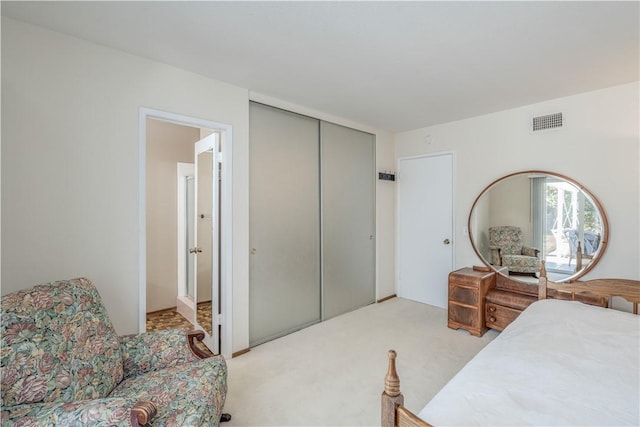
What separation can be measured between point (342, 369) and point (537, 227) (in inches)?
97.2

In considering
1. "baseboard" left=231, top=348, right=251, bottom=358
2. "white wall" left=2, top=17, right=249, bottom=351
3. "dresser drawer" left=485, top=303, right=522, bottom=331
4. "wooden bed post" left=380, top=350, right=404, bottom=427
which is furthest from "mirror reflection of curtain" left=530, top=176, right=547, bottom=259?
"white wall" left=2, top=17, right=249, bottom=351

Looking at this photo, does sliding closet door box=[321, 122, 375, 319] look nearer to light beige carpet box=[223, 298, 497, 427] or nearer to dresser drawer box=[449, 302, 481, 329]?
light beige carpet box=[223, 298, 497, 427]

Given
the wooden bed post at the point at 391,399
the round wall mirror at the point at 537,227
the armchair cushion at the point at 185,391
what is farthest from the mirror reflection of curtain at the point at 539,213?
the armchair cushion at the point at 185,391

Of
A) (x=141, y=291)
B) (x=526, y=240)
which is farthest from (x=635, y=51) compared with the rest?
(x=141, y=291)

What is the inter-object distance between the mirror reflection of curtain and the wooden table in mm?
593

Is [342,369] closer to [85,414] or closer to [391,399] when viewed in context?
[391,399]

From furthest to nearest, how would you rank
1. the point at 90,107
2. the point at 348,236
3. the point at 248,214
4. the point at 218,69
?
the point at 348,236, the point at 248,214, the point at 218,69, the point at 90,107

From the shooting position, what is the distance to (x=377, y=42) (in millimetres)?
1998

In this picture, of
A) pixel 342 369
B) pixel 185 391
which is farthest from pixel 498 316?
pixel 185 391

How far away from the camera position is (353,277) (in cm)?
→ 388

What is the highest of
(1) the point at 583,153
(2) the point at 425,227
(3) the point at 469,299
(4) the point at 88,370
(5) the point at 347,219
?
(1) the point at 583,153

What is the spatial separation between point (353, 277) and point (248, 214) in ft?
5.63

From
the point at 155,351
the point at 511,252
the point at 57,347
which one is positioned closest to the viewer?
the point at 57,347

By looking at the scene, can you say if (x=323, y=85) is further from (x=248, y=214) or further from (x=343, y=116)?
(x=248, y=214)
